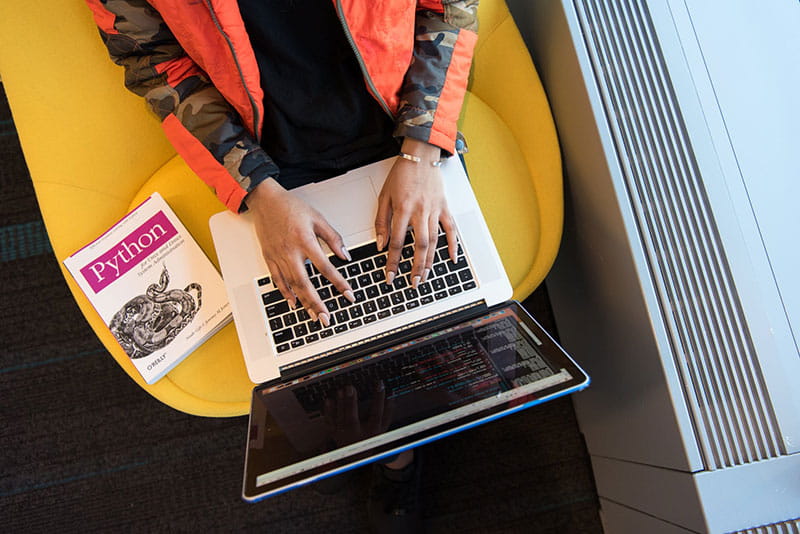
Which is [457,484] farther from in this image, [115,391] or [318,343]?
[115,391]

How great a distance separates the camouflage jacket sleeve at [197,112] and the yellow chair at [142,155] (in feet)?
0.48

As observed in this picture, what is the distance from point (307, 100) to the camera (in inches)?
31.5

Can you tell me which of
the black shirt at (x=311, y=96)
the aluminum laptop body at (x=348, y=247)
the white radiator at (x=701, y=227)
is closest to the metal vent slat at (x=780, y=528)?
the white radiator at (x=701, y=227)

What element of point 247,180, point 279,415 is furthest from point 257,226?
point 279,415

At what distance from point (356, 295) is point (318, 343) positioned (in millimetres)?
97

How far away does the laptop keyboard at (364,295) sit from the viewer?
2.57 feet

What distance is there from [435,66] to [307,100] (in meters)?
0.21

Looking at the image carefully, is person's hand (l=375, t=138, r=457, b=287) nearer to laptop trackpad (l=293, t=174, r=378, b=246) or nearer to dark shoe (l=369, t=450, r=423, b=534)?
laptop trackpad (l=293, t=174, r=378, b=246)

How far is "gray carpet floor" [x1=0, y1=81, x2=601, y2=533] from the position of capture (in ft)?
4.09

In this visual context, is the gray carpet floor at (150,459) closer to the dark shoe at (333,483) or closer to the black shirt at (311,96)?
the dark shoe at (333,483)

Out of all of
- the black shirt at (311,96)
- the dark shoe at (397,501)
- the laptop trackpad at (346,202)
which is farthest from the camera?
the dark shoe at (397,501)

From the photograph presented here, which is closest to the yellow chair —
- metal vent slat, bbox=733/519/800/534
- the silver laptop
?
the silver laptop

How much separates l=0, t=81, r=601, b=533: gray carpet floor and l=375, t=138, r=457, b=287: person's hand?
636 mm

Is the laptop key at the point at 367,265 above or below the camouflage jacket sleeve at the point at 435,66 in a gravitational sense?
below
